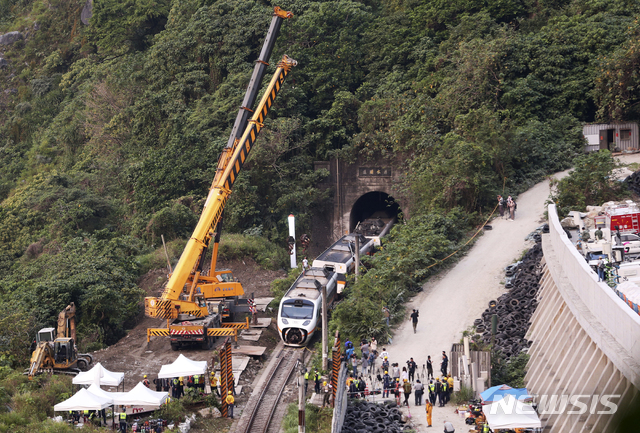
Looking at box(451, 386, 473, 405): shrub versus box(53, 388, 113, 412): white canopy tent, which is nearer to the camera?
box(53, 388, 113, 412): white canopy tent

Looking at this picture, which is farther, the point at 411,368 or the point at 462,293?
the point at 462,293

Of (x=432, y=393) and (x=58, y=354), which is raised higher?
(x=58, y=354)

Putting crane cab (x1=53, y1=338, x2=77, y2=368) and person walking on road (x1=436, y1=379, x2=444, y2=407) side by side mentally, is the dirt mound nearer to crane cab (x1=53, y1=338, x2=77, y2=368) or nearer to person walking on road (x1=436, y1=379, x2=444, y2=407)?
crane cab (x1=53, y1=338, x2=77, y2=368)

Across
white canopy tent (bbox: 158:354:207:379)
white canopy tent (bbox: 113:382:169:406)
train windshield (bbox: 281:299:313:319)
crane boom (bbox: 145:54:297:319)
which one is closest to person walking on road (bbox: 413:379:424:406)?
train windshield (bbox: 281:299:313:319)

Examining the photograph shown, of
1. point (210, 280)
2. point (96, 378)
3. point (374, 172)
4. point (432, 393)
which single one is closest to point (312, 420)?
point (432, 393)

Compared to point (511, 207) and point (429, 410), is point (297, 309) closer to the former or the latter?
point (429, 410)

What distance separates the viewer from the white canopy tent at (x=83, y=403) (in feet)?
54.0

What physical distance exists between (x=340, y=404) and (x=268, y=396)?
10.1 feet

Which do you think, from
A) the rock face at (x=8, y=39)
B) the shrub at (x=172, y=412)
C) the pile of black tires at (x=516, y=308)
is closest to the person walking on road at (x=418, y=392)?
the pile of black tires at (x=516, y=308)

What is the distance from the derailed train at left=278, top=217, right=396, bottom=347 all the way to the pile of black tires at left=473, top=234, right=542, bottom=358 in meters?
6.23

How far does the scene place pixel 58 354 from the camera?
66.8 ft

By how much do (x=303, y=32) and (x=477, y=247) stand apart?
70.8 ft

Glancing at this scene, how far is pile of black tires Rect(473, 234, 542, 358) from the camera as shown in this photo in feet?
72.1

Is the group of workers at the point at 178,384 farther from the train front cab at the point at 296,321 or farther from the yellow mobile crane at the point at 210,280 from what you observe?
the train front cab at the point at 296,321
